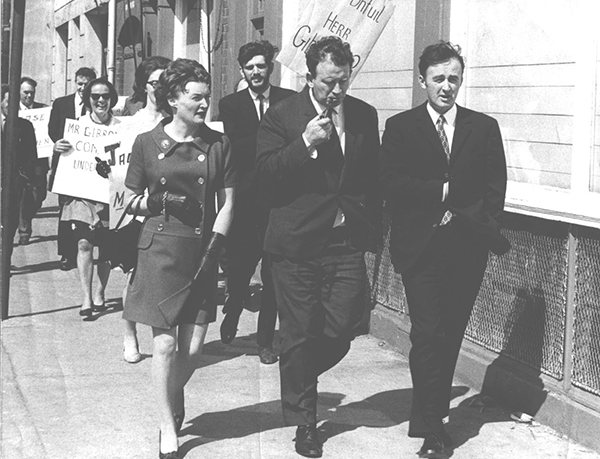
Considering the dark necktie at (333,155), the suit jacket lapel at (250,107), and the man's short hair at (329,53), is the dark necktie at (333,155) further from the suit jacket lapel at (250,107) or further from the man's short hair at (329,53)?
the suit jacket lapel at (250,107)

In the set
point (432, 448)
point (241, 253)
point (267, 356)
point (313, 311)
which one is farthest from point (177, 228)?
point (241, 253)

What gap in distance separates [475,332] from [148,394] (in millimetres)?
2082

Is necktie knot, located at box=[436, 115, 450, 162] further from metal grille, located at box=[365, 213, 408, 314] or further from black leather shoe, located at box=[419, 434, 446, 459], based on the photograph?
metal grille, located at box=[365, 213, 408, 314]

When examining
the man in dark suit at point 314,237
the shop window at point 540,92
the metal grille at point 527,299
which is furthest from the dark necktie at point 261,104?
the man in dark suit at point 314,237

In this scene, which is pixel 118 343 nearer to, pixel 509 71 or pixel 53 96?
pixel 509 71

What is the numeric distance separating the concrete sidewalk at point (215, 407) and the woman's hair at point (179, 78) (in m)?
1.77

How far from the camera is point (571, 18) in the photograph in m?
6.79

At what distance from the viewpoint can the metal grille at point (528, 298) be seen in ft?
22.0

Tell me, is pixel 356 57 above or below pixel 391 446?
above

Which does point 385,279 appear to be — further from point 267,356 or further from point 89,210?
point 89,210

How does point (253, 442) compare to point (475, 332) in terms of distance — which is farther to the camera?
point (475, 332)

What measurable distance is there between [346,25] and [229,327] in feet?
8.03

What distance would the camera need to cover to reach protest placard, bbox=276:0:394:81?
6.96 m

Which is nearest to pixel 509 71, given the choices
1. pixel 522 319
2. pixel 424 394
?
pixel 522 319
